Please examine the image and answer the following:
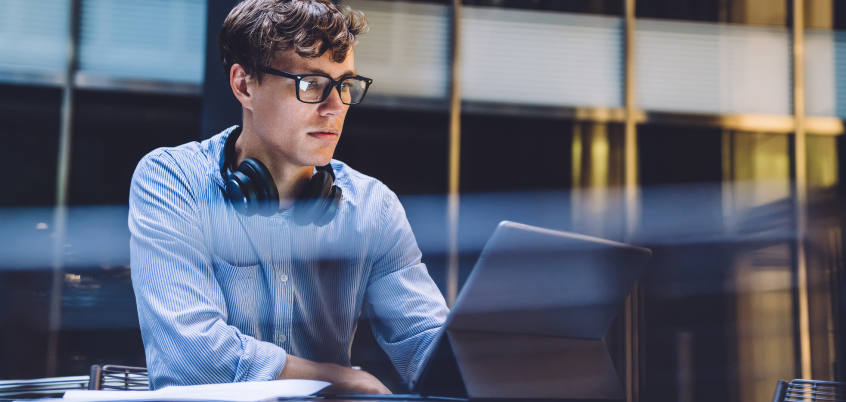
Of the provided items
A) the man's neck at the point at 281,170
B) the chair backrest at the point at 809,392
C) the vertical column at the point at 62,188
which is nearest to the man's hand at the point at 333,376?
the man's neck at the point at 281,170

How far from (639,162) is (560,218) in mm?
786

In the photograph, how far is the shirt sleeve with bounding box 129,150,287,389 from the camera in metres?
1.29

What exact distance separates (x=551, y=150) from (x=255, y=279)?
368 cm

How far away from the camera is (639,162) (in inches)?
199

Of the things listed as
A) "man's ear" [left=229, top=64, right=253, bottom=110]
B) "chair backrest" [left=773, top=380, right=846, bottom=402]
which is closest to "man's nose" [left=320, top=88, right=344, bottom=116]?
"man's ear" [left=229, top=64, right=253, bottom=110]

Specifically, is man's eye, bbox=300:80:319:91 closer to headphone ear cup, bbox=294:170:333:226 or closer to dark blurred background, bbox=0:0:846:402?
headphone ear cup, bbox=294:170:333:226

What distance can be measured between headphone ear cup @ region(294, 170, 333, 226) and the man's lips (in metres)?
0.09

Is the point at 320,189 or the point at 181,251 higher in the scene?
the point at 320,189

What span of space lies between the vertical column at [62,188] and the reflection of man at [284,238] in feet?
10.5

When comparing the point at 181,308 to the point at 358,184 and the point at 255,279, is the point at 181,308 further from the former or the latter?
the point at 358,184

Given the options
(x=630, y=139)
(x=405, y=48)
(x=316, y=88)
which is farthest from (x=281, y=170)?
(x=630, y=139)

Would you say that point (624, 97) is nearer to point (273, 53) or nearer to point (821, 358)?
point (821, 358)

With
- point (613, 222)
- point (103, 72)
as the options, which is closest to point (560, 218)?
point (613, 222)

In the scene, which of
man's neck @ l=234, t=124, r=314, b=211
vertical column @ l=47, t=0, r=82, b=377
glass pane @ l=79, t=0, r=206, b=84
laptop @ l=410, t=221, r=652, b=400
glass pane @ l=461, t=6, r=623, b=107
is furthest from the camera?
glass pane @ l=461, t=6, r=623, b=107
